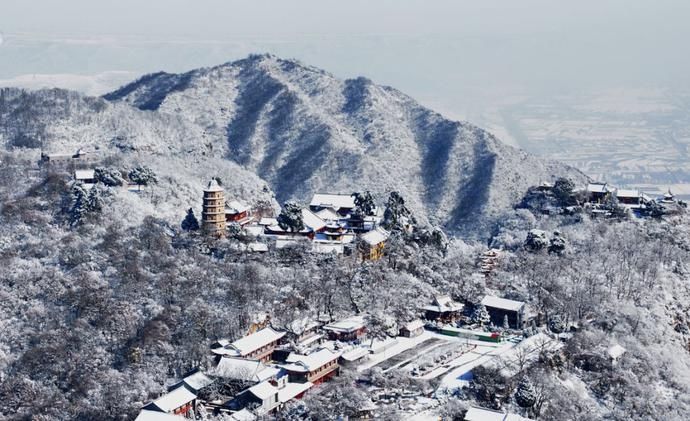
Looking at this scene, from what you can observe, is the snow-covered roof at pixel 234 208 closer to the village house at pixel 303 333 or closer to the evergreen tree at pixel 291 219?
the evergreen tree at pixel 291 219

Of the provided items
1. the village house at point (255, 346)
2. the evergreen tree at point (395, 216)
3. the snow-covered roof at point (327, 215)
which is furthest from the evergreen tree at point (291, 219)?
the village house at point (255, 346)

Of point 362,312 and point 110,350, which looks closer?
point 110,350

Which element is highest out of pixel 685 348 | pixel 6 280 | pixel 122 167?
pixel 122 167

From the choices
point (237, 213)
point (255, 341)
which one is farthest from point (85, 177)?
point (255, 341)

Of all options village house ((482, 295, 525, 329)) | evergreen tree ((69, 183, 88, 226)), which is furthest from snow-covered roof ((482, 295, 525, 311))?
evergreen tree ((69, 183, 88, 226))

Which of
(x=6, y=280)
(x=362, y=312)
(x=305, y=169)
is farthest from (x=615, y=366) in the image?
(x=305, y=169)

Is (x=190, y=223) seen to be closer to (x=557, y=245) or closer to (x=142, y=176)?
(x=142, y=176)

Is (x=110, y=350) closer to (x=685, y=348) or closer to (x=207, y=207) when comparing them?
(x=207, y=207)

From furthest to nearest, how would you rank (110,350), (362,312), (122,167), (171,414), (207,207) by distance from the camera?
(122,167) < (207,207) < (362,312) < (110,350) < (171,414)
